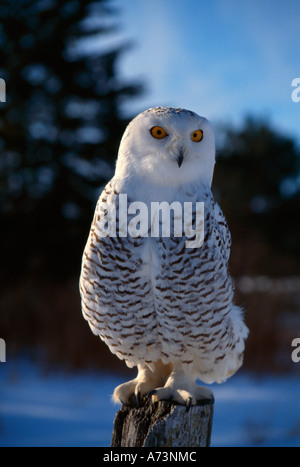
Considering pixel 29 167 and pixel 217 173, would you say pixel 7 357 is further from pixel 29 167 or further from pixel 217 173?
pixel 217 173

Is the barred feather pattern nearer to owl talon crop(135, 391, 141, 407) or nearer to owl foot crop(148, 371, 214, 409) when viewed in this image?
owl foot crop(148, 371, 214, 409)

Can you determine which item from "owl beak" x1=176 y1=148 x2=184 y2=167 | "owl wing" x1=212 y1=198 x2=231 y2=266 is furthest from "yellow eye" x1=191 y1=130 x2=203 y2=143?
"owl wing" x1=212 y1=198 x2=231 y2=266

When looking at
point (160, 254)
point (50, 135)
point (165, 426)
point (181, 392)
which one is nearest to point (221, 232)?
point (160, 254)

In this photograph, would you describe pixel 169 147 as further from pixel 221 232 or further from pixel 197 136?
pixel 221 232

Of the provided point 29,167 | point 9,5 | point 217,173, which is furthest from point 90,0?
point 217,173

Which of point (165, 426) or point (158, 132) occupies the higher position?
point (158, 132)

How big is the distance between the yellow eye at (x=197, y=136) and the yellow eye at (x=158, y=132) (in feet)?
0.37

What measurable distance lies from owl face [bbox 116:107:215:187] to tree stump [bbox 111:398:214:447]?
3.16 feet

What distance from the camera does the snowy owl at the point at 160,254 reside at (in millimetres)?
1921

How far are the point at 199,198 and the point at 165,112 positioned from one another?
37 cm

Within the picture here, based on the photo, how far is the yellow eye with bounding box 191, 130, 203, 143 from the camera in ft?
6.34

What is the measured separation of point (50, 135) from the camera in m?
10.8

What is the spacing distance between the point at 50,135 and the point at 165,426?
9530mm

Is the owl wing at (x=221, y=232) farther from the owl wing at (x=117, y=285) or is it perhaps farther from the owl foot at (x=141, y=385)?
the owl foot at (x=141, y=385)
